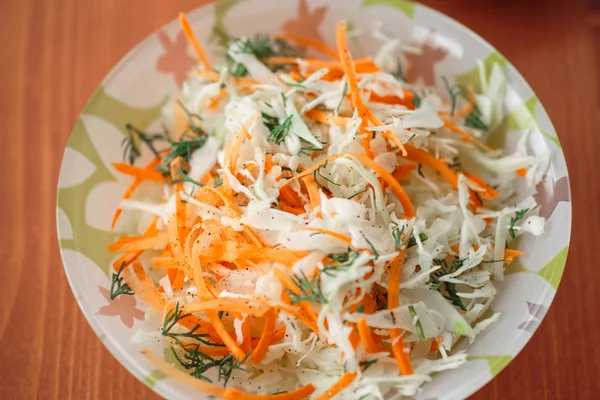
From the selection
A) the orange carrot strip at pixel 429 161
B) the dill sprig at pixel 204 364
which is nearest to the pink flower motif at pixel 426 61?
the orange carrot strip at pixel 429 161

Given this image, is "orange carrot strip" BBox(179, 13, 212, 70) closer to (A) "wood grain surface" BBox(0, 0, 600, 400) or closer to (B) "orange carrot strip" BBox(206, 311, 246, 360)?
(A) "wood grain surface" BBox(0, 0, 600, 400)

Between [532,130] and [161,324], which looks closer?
[161,324]

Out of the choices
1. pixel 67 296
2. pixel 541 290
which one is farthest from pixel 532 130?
pixel 67 296

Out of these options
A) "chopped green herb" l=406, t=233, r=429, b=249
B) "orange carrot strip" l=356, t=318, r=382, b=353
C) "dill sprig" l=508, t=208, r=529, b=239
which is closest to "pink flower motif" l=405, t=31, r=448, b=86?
"dill sprig" l=508, t=208, r=529, b=239

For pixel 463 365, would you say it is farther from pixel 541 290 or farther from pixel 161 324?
pixel 161 324

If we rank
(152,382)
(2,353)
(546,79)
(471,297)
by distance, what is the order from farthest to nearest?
1. (546,79)
2. (2,353)
3. (471,297)
4. (152,382)

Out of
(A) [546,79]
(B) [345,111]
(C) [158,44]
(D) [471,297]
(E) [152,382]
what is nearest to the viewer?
(E) [152,382]

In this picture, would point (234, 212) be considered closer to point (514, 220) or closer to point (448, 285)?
point (448, 285)

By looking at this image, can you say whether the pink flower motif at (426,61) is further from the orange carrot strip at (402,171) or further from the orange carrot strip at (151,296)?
the orange carrot strip at (151,296)
